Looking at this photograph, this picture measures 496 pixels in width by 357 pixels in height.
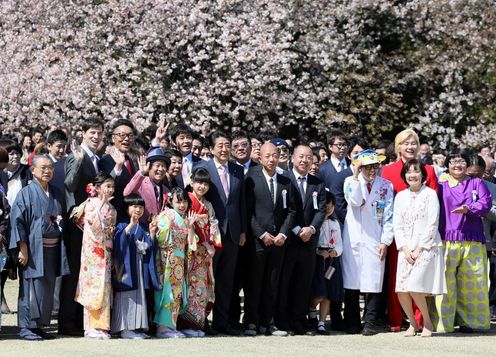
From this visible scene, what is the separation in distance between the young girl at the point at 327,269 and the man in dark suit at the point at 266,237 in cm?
51

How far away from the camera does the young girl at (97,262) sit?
1012cm

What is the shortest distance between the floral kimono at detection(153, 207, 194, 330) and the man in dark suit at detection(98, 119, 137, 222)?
0.43 meters

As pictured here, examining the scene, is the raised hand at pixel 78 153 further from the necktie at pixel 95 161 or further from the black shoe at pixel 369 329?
the black shoe at pixel 369 329

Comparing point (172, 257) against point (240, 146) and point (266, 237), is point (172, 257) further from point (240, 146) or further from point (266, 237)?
point (240, 146)

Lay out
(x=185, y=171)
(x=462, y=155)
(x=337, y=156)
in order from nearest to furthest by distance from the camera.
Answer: (x=462, y=155) → (x=185, y=171) → (x=337, y=156)

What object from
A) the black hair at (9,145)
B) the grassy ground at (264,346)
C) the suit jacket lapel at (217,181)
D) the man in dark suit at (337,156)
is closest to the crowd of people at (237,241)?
the suit jacket lapel at (217,181)

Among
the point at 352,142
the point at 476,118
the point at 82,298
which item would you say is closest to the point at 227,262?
the point at 82,298

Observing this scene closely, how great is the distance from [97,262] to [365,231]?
2.98 meters

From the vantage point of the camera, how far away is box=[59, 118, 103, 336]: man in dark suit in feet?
34.2

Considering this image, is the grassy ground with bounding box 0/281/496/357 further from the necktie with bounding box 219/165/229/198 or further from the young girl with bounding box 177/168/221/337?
the necktie with bounding box 219/165/229/198

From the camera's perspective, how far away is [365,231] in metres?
11.4

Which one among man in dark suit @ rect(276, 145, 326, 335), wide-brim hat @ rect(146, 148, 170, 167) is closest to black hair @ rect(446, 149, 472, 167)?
man in dark suit @ rect(276, 145, 326, 335)

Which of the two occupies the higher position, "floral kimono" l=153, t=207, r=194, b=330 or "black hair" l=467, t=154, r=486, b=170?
"black hair" l=467, t=154, r=486, b=170

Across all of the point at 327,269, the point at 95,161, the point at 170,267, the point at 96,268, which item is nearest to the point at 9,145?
the point at 95,161
